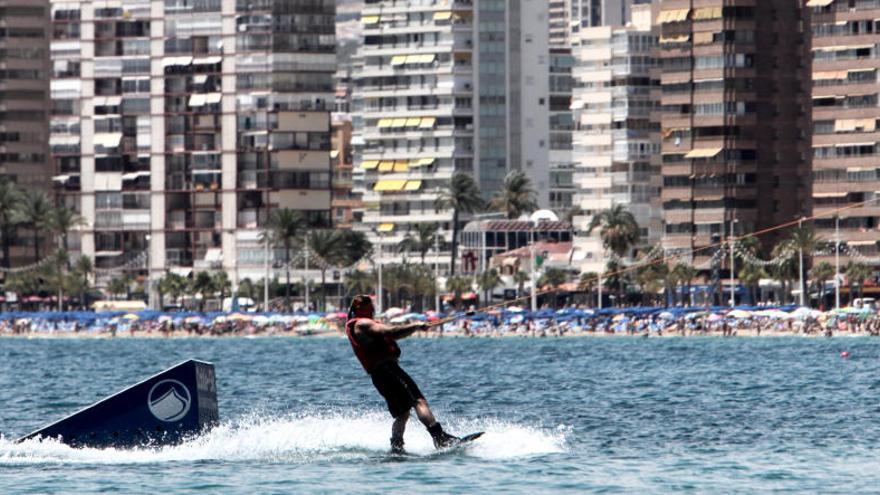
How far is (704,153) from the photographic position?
19650cm

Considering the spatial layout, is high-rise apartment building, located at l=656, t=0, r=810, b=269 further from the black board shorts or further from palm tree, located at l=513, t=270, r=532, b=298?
the black board shorts

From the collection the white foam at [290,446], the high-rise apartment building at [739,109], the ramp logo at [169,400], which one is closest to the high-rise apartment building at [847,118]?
the high-rise apartment building at [739,109]

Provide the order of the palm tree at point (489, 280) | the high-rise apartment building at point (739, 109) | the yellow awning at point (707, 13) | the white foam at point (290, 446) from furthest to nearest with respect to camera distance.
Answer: the palm tree at point (489, 280), the high-rise apartment building at point (739, 109), the yellow awning at point (707, 13), the white foam at point (290, 446)

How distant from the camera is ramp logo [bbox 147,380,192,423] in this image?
129 feet

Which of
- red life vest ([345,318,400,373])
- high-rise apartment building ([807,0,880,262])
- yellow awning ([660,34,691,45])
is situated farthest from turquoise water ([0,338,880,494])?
yellow awning ([660,34,691,45])

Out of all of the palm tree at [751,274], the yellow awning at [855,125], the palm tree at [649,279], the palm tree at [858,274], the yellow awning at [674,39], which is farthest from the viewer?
the yellow awning at [674,39]

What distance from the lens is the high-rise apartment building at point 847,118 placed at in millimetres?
183625

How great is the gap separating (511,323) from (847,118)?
3745 centimetres

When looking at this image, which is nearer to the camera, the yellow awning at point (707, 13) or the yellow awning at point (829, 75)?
the yellow awning at point (829, 75)

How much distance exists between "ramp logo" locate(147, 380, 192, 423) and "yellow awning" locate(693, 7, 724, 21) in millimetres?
157484

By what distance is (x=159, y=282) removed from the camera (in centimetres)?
19975

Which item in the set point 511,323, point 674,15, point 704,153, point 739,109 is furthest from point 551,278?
point 511,323

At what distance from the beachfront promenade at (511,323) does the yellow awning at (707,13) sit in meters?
34.5

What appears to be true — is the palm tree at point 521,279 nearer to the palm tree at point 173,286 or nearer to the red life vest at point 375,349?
the palm tree at point 173,286
